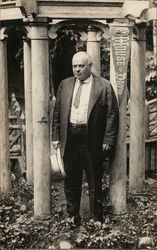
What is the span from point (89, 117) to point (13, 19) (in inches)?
85.9

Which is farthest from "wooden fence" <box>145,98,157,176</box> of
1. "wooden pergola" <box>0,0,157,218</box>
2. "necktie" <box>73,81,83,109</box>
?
"necktie" <box>73,81,83,109</box>

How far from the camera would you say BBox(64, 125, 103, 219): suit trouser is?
272 inches

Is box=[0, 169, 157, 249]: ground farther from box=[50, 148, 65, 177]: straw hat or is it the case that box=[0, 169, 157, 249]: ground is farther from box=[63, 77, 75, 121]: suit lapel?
box=[63, 77, 75, 121]: suit lapel

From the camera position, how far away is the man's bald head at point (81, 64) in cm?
671

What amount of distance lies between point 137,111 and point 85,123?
2.34 meters

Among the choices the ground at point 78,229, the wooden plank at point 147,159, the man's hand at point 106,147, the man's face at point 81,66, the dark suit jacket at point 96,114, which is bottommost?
the ground at point 78,229

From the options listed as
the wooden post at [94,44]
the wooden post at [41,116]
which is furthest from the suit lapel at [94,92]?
the wooden post at [94,44]

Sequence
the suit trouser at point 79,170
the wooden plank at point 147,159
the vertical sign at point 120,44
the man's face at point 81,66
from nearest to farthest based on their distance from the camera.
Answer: the man's face at point 81,66
the vertical sign at point 120,44
the suit trouser at point 79,170
the wooden plank at point 147,159

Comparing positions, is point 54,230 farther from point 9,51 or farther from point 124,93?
point 9,51

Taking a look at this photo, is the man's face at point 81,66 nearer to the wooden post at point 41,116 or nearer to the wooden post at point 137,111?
the wooden post at point 41,116

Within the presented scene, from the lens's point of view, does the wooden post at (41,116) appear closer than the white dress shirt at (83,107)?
No

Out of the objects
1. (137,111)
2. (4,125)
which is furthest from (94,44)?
(4,125)

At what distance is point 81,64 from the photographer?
672 centimetres

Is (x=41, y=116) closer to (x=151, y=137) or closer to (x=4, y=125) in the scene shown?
(x=4, y=125)
